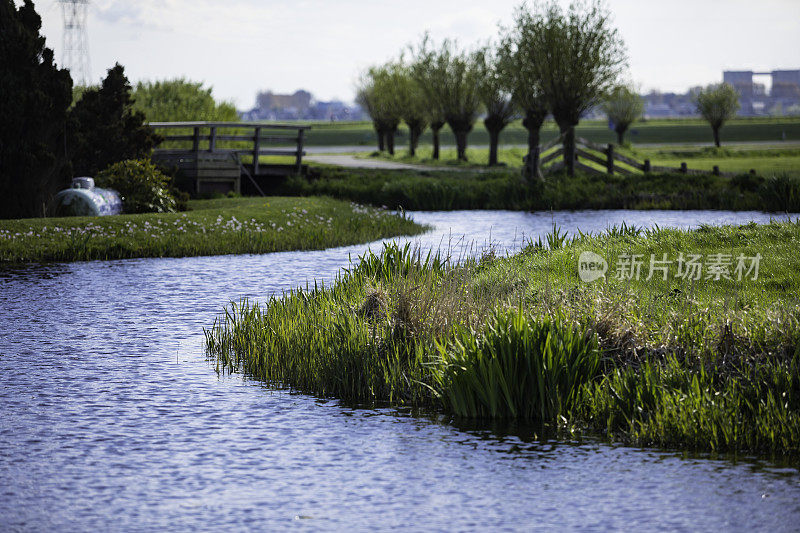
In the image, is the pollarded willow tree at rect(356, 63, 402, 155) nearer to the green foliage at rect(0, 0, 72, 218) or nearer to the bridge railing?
the bridge railing

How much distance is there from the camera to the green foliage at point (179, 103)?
153 feet

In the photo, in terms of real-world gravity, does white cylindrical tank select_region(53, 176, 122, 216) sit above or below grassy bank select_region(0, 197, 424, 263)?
above

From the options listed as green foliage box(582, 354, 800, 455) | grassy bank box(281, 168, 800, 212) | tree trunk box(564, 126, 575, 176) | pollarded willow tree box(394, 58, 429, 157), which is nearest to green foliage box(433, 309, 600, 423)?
green foliage box(582, 354, 800, 455)

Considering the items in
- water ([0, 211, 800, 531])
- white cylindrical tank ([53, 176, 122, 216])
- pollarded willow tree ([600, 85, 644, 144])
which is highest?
pollarded willow tree ([600, 85, 644, 144])

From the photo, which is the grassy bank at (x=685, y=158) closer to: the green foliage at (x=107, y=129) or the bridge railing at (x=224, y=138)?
the bridge railing at (x=224, y=138)

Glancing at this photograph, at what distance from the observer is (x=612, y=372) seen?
447 inches

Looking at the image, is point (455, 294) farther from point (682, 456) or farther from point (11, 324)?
point (11, 324)

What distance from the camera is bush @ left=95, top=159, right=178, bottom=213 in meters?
29.7

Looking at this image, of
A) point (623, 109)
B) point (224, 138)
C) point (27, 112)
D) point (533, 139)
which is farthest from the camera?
point (623, 109)

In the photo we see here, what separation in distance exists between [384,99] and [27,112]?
39.9 metres

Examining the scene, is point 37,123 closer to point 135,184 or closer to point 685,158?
point 135,184

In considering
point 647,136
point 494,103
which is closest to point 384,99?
point 494,103

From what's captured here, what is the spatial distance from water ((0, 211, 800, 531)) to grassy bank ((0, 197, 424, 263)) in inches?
413

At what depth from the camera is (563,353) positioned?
1091 cm
